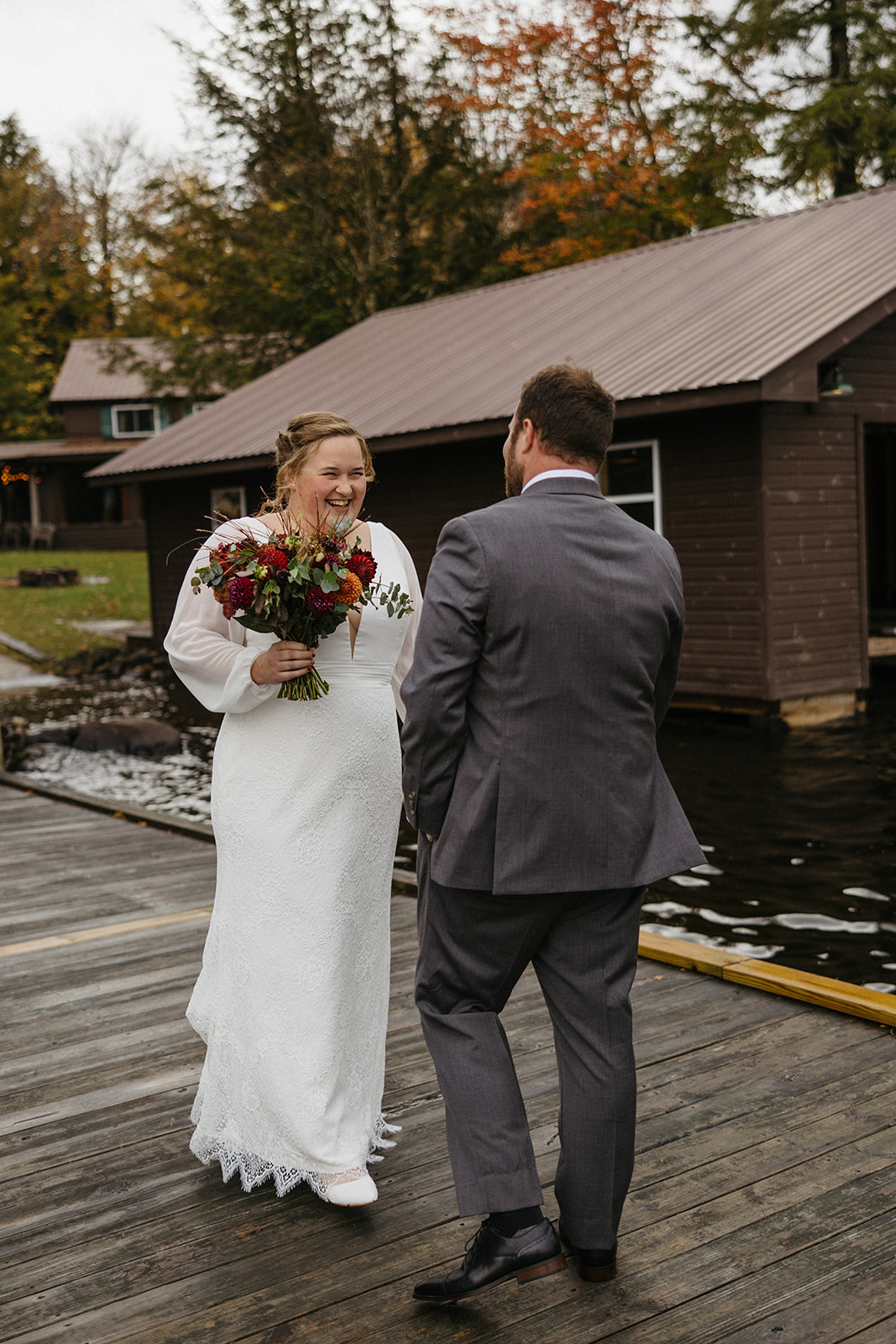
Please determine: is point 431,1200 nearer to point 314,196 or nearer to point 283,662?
point 283,662

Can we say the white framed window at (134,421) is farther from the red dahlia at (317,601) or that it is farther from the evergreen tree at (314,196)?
the red dahlia at (317,601)

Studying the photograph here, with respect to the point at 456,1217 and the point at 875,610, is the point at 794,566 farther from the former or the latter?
the point at 456,1217

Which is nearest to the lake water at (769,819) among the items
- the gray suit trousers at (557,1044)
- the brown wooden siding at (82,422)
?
the gray suit trousers at (557,1044)

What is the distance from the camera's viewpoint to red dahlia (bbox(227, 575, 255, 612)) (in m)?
3.10

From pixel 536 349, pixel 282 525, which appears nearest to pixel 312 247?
pixel 536 349

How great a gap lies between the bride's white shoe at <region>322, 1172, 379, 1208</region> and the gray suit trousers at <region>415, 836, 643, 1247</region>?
20.4 inches

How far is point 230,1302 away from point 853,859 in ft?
18.9

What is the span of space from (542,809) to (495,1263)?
95 centimetres

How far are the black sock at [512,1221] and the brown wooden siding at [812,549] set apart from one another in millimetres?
10632

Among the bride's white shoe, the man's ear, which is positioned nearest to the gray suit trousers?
the bride's white shoe

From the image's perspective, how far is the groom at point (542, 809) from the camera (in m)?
2.64

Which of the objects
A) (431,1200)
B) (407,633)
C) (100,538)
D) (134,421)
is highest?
(134,421)

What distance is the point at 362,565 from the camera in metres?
3.19

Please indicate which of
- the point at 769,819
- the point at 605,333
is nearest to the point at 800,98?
the point at 605,333
